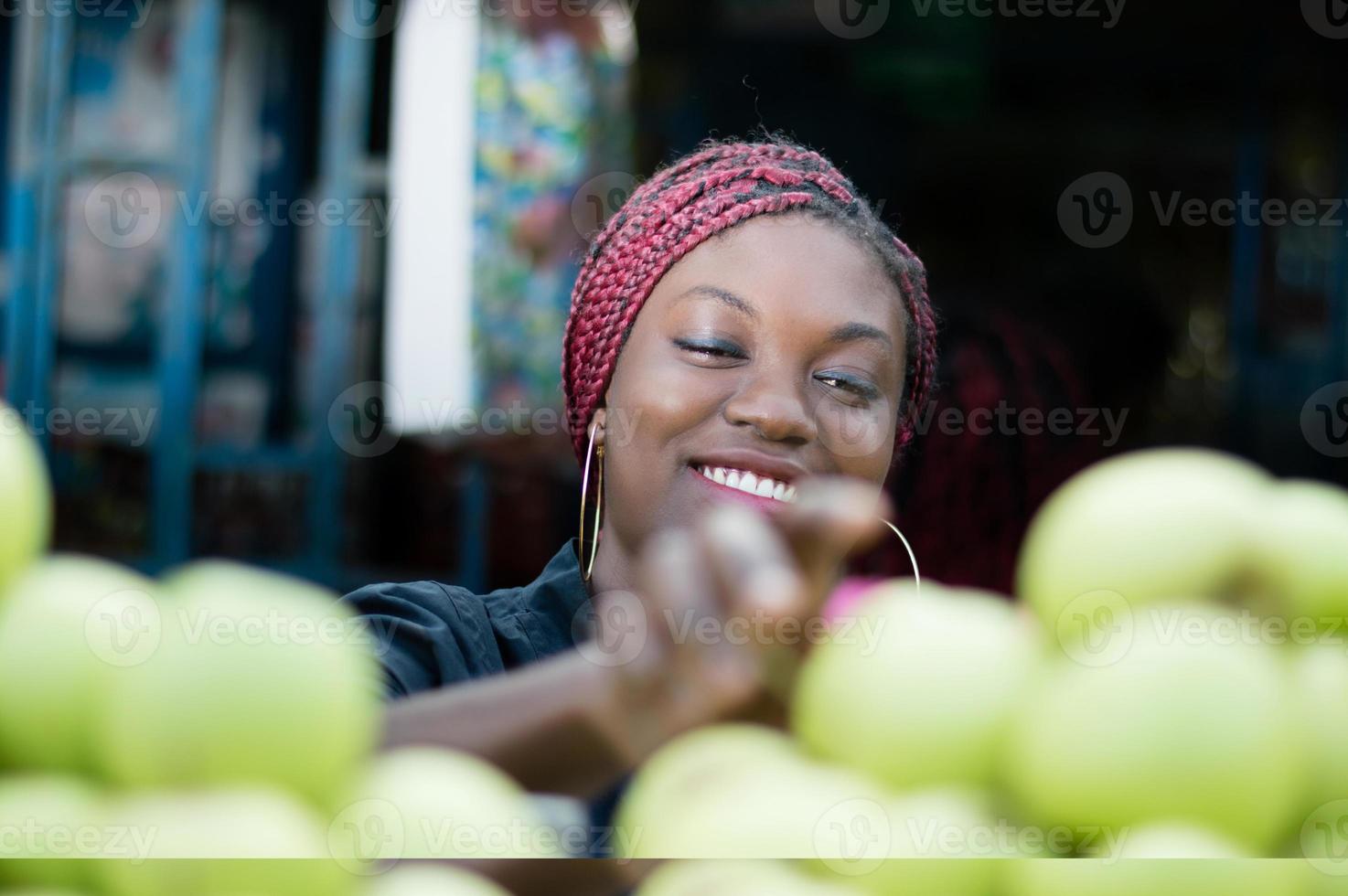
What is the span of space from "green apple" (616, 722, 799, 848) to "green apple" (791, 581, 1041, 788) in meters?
0.02

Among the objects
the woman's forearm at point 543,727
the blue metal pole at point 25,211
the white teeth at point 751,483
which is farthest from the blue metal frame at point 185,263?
the woman's forearm at point 543,727

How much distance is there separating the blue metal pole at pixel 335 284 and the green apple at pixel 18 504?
2.68 m

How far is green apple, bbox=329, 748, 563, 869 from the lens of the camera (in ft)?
1.81

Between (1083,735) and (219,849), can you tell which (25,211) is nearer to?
(219,849)

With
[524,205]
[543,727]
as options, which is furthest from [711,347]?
[524,205]

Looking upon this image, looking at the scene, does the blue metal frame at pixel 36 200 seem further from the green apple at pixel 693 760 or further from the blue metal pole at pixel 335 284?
the green apple at pixel 693 760

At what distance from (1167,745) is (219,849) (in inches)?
14.4

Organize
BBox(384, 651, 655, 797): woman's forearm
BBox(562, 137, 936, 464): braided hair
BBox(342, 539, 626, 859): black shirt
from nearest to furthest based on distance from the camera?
BBox(384, 651, 655, 797): woman's forearm < BBox(342, 539, 626, 859): black shirt < BBox(562, 137, 936, 464): braided hair

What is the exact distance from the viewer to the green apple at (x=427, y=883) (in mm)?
524

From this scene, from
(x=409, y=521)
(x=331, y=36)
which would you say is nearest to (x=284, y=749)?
(x=331, y=36)

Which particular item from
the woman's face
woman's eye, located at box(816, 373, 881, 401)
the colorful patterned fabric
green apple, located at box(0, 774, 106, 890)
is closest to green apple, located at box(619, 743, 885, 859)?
green apple, located at box(0, 774, 106, 890)

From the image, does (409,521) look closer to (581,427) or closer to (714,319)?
(581,427)

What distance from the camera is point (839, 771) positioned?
583mm

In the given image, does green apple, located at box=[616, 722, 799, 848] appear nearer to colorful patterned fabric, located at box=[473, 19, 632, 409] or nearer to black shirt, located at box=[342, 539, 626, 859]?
black shirt, located at box=[342, 539, 626, 859]
